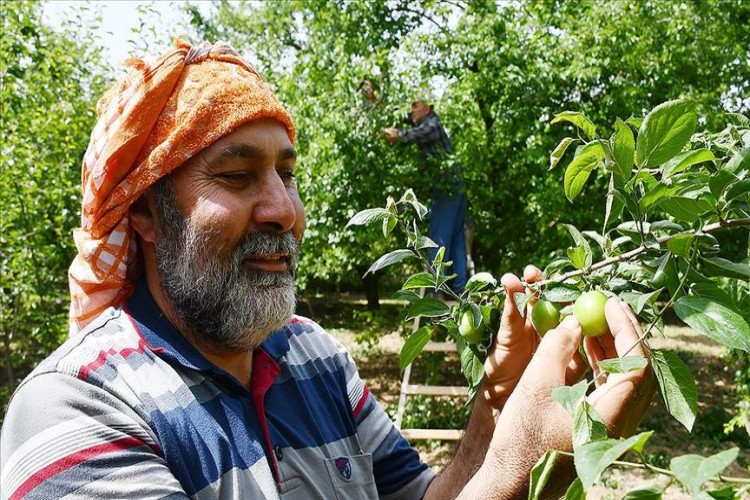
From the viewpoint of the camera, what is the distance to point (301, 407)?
5.28 feet

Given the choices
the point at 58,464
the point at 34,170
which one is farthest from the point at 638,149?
the point at 34,170

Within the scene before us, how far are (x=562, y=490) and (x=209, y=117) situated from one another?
1175 mm

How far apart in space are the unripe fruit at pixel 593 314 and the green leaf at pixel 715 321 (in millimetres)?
207

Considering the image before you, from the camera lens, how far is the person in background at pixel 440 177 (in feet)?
19.3

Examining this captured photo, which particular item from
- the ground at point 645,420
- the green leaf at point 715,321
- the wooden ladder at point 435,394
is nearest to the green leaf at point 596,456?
the green leaf at point 715,321

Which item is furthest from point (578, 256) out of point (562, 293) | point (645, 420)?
point (645, 420)

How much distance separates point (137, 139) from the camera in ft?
5.08

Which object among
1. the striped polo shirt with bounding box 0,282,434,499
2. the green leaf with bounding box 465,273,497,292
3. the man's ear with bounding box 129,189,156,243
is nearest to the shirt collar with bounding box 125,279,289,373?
the striped polo shirt with bounding box 0,282,434,499

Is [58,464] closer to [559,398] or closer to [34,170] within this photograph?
[559,398]

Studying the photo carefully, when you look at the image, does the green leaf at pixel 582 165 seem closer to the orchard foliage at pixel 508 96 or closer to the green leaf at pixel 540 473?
the green leaf at pixel 540 473

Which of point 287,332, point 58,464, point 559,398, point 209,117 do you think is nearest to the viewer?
point 559,398

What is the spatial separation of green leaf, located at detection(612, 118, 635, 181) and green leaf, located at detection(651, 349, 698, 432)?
0.97ft

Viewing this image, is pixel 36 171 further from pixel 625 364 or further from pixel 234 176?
pixel 625 364

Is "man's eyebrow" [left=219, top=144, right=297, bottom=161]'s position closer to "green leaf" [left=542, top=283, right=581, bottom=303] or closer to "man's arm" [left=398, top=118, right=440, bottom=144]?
"green leaf" [left=542, top=283, right=581, bottom=303]
